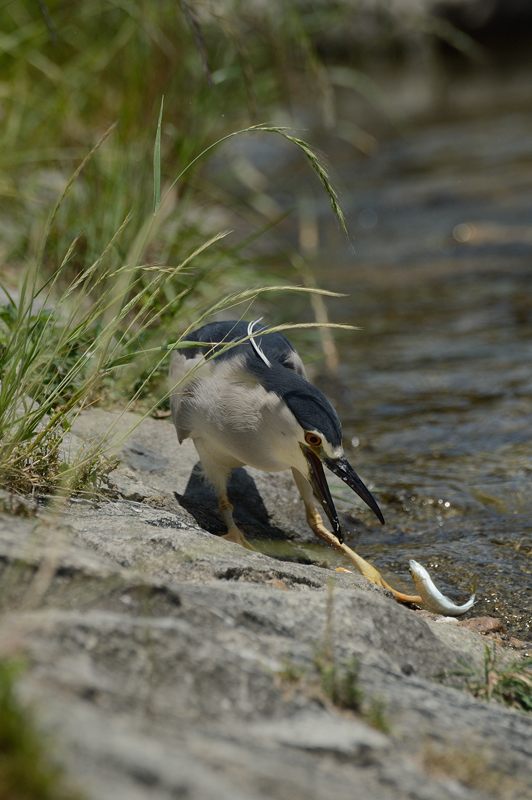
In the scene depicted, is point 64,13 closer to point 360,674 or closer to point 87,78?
point 87,78

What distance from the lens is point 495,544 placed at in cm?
371

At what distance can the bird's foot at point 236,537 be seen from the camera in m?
3.50

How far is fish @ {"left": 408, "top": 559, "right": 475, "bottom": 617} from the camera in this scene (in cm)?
315

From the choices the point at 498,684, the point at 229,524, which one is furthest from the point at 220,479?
the point at 498,684

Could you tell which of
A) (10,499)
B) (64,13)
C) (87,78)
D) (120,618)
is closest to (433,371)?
(87,78)

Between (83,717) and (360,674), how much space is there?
2.27 feet

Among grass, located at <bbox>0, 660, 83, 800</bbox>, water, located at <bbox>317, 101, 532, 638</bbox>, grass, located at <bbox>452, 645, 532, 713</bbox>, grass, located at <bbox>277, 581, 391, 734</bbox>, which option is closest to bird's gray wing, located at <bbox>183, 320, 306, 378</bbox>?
water, located at <bbox>317, 101, 532, 638</bbox>

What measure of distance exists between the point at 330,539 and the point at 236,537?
1.08ft

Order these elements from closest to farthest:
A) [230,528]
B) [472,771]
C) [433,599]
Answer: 1. [472,771]
2. [433,599]
3. [230,528]

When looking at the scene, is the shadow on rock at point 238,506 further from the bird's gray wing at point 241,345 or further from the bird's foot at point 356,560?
the bird's gray wing at point 241,345

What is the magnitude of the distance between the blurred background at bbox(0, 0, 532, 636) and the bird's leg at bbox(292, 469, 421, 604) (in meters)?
0.18

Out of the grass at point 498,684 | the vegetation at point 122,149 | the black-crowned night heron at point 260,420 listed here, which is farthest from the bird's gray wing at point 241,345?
the grass at point 498,684

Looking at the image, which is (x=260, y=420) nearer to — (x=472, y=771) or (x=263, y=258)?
(x=472, y=771)

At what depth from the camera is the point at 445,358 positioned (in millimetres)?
5996
